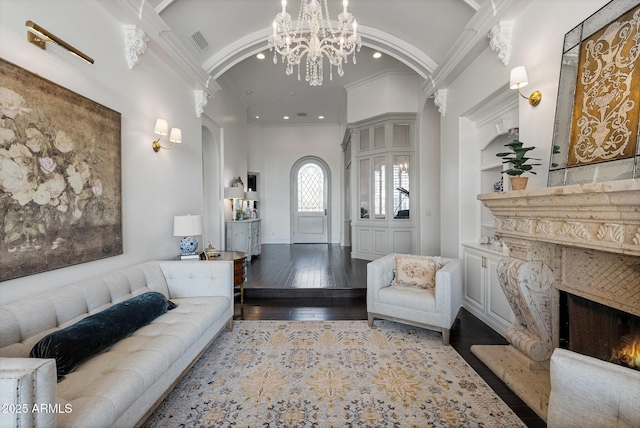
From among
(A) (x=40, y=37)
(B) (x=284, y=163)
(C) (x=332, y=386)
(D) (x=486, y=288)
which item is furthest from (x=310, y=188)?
(A) (x=40, y=37)

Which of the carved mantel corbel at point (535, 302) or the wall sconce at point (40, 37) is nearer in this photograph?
the wall sconce at point (40, 37)

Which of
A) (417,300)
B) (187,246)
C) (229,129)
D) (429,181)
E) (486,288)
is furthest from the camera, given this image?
(229,129)

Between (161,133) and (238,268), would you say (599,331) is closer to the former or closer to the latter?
(238,268)

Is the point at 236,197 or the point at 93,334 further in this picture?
the point at 236,197

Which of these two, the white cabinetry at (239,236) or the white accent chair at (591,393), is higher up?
the white cabinetry at (239,236)

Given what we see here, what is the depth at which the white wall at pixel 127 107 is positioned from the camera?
195 centimetres

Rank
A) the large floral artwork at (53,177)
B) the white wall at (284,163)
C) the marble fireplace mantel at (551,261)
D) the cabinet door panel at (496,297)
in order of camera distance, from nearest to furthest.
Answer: the marble fireplace mantel at (551,261) < the large floral artwork at (53,177) < the cabinet door panel at (496,297) < the white wall at (284,163)

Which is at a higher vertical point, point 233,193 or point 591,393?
point 233,193

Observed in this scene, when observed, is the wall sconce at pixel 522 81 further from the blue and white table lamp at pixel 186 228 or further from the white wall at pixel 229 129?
the white wall at pixel 229 129

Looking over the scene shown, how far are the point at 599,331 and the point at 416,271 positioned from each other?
63.3 inches

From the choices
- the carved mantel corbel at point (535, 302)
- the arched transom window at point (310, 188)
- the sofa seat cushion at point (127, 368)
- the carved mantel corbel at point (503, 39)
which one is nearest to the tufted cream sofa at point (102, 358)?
the sofa seat cushion at point (127, 368)

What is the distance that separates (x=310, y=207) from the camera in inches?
378

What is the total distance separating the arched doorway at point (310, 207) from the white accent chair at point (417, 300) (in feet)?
20.0

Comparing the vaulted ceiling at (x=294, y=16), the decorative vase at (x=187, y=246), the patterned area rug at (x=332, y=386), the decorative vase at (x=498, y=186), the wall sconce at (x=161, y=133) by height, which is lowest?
the patterned area rug at (x=332, y=386)
